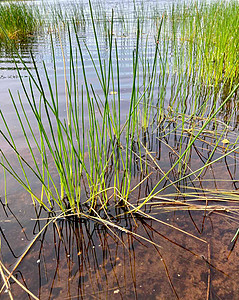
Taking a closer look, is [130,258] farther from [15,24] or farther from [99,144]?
[15,24]

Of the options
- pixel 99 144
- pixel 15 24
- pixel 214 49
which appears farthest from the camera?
pixel 15 24

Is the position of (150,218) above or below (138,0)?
below

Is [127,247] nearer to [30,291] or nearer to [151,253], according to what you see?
[151,253]

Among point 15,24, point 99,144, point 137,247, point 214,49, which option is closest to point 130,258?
point 137,247

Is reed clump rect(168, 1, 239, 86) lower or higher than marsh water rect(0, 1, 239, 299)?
higher

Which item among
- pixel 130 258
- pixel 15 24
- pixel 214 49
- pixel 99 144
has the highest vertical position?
pixel 15 24

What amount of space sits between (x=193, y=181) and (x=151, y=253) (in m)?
0.61

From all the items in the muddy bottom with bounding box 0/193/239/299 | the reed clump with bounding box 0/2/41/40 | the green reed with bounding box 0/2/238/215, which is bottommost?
the muddy bottom with bounding box 0/193/239/299

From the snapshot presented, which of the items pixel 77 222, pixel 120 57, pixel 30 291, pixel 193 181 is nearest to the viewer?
pixel 30 291

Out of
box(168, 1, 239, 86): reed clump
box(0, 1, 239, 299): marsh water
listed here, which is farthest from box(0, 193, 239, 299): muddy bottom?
box(168, 1, 239, 86): reed clump

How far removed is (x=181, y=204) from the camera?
4.88ft

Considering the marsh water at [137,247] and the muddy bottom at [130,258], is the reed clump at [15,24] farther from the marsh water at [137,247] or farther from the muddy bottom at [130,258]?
the muddy bottom at [130,258]

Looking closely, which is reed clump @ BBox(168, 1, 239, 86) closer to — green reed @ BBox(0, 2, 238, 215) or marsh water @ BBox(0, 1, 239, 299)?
green reed @ BBox(0, 2, 238, 215)

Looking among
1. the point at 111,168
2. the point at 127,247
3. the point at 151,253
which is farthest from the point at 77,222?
the point at 111,168
